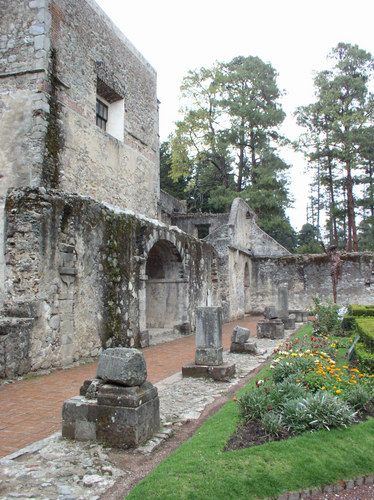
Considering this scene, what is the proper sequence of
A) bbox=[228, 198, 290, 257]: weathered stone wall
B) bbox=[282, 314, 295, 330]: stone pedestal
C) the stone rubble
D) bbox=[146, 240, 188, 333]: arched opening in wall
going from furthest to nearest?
bbox=[228, 198, 290, 257]: weathered stone wall → bbox=[282, 314, 295, 330]: stone pedestal → bbox=[146, 240, 188, 333]: arched opening in wall → the stone rubble

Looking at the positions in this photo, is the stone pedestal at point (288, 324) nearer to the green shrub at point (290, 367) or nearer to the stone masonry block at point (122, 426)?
the green shrub at point (290, 367)

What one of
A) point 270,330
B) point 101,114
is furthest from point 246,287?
point 101,114

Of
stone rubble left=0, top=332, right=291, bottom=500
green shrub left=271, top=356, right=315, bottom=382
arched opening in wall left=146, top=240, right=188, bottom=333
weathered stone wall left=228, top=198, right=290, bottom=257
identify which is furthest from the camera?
weathered stone wall left=228, top=198, right=290, bottom=257

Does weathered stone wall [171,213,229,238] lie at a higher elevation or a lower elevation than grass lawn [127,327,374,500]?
higher

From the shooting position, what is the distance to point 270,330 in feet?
39.3

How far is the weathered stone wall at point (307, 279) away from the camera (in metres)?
20.3

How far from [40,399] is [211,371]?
2.69 m

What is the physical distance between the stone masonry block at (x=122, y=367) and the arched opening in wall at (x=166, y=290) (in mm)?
8661

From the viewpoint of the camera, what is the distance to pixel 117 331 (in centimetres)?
903

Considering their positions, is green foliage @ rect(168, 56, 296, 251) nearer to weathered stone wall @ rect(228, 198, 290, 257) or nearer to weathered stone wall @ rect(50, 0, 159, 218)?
weathered stone wall @ rect(228, 198, 290, 257)

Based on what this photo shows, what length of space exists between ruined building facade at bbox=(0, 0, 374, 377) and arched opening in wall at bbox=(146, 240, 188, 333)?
0.03 metres

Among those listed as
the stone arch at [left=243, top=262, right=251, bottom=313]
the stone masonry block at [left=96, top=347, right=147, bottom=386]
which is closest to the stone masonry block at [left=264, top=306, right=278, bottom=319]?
the stone masonry block at [left=96, top=347, right=147, bottom=386]

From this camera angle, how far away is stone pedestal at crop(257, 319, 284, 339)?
39.0ft

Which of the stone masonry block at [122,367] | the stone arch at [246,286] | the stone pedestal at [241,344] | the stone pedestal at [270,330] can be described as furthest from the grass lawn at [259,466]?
the stone arch at [246,286]
